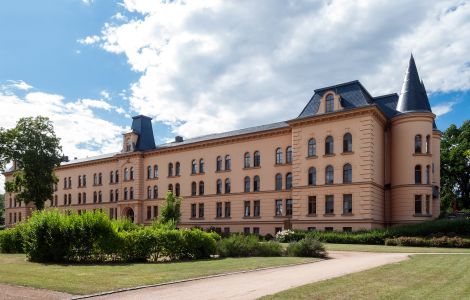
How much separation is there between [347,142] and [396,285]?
3125 cm

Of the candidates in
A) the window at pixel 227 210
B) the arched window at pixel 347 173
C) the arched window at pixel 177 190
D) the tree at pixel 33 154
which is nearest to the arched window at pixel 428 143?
the arched window at pixel 347 173

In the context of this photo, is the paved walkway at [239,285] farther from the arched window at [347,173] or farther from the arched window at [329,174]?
the arched window at [329,174]

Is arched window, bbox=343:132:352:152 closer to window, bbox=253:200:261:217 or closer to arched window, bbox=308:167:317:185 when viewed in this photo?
arched window, bbox=308:167:317:185

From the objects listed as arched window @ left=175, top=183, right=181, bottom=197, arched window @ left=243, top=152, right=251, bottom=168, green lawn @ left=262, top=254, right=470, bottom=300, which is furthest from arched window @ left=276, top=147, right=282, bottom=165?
green lawn @ left=262, top=254, right=470, bottom=300

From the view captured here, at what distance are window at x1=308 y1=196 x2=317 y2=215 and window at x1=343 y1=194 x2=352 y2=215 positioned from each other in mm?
3035

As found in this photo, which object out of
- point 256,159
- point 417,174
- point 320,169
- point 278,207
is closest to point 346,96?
point 320,169

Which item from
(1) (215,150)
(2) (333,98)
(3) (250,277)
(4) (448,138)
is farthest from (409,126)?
(3) (250,277)

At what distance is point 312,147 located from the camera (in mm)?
45688

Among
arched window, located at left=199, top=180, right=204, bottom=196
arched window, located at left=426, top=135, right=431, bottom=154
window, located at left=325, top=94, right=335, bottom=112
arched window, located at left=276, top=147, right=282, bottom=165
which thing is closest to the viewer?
arched window, located at left=426, top=135, right=431, bottom=154

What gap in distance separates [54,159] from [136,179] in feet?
40.7

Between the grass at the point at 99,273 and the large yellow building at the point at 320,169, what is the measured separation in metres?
23.3

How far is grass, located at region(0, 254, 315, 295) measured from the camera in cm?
1338

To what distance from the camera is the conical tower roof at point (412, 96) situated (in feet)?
145

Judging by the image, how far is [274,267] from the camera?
61.3 feet
